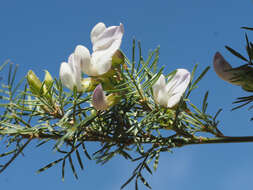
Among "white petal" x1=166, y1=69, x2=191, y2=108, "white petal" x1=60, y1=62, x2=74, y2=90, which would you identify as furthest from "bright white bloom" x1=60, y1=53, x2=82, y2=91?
"white petal" x1=166, y1=69, x2=191, y2=108

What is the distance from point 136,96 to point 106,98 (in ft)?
0.15

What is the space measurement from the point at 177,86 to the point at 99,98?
0.33 ft

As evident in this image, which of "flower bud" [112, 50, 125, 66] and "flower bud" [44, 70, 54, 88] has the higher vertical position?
"flower bud" [44, 70, 54, 88]

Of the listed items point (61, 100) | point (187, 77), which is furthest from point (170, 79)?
point (61, 100)

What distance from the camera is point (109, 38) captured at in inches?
15.9

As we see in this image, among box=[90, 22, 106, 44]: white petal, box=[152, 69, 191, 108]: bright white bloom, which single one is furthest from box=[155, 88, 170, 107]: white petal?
box=[90, 22, 106, 44]: white petal

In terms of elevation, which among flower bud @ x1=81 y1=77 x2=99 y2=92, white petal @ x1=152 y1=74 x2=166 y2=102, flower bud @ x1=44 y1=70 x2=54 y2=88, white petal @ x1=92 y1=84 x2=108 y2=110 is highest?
flower bud @ x1=44 y1=70 x2=54 y2=88

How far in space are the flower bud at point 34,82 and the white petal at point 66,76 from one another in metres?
0.04

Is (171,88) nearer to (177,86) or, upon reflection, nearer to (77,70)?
(177,86)

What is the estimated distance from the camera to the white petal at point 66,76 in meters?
0.39

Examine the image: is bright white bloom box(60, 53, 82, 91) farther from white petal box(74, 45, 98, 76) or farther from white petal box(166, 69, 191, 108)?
white petal box(166, 69, 191, 108)

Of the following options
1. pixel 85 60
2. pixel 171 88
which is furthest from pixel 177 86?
pixel 85 60

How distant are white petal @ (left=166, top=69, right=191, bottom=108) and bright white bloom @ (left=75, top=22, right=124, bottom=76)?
8 cm

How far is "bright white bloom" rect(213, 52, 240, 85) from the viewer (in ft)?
1.33
